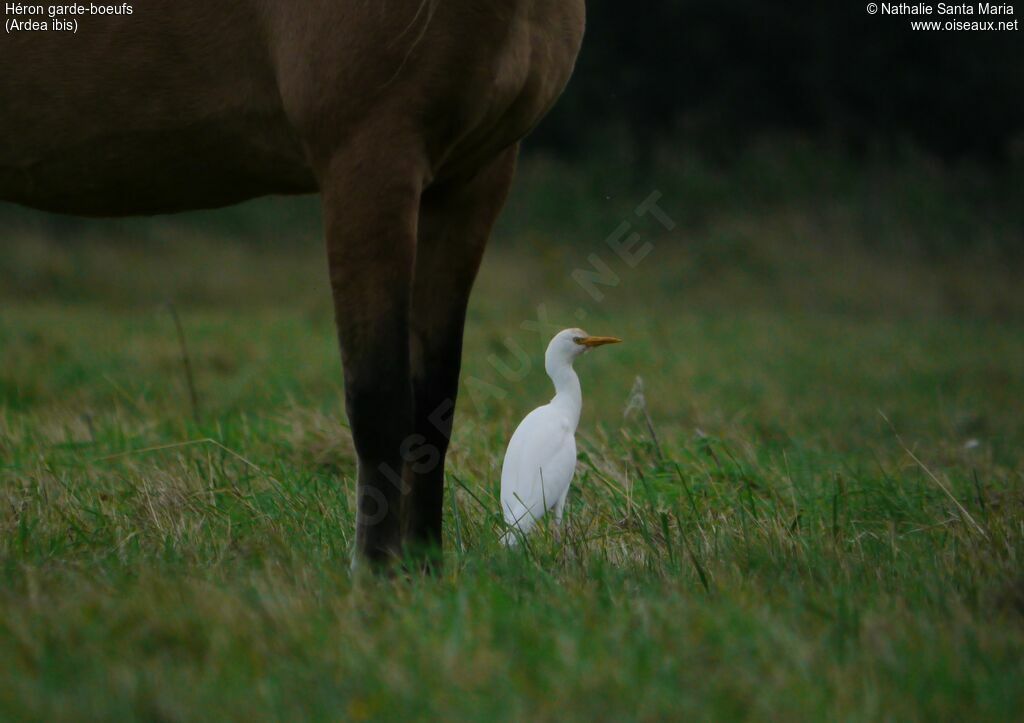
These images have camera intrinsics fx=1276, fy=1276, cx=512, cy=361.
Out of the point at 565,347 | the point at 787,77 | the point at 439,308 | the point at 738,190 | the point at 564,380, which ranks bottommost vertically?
the point at 564,380

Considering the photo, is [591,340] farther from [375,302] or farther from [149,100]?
[149,100]

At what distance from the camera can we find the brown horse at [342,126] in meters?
2.36

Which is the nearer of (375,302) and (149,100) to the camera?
(375,302)

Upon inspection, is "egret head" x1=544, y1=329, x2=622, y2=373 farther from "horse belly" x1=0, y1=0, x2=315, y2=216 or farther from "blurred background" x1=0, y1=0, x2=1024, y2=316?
"blurred background" x1=0, y1=0, x2=1024, y2=316

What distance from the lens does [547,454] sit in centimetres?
345

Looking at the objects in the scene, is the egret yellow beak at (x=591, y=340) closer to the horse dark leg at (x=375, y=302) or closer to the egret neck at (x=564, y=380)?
the egret neck at (x=564, y=380)

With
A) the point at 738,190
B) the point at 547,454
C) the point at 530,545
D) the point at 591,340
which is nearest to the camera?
the point at 530,545

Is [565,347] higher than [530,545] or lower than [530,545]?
higher

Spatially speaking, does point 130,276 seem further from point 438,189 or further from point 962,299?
point 438,189

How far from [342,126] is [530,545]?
100cm

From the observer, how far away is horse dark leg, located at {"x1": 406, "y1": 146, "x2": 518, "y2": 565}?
109 inches

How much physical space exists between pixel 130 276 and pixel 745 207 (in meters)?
6.24

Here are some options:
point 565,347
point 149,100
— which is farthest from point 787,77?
point 149,100

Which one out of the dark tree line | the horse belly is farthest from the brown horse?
the dark tree line
